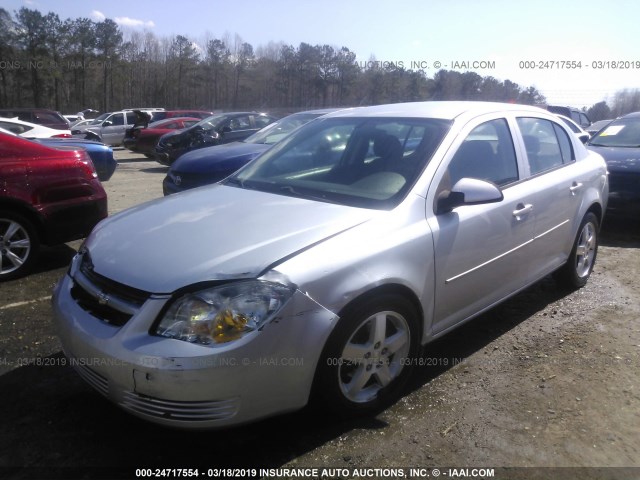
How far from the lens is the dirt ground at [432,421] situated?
247cm

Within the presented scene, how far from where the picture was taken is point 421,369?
11.1 feet

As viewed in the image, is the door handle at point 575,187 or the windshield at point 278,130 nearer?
the door handle at point 575,187

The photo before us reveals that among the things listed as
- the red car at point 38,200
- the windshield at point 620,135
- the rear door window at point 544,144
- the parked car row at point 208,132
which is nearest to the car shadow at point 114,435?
the rear door window at point 544,144

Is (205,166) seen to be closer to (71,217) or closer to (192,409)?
(71,217)

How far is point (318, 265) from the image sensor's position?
240cm

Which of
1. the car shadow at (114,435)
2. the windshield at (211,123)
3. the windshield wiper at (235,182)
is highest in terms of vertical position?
the windshield at (211,123)

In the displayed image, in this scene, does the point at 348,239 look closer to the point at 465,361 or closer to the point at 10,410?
the point at 465,361

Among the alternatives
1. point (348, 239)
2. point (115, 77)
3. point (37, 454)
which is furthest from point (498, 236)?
point (115, 77)

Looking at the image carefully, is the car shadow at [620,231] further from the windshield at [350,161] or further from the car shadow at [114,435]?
the car shadow at [114,435]

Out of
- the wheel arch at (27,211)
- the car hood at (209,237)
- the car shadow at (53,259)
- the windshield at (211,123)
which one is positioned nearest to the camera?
the car hood at (209,237)

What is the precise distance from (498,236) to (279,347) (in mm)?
1781

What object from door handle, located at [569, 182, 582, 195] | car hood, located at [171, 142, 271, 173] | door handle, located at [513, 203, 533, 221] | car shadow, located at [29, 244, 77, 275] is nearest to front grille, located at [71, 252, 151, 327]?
door handle, located at [513, 203, 533, 221]

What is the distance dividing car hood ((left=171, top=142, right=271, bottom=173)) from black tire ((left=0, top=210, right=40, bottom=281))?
2.13 meters

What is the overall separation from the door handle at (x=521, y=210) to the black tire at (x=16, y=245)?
165 inches
